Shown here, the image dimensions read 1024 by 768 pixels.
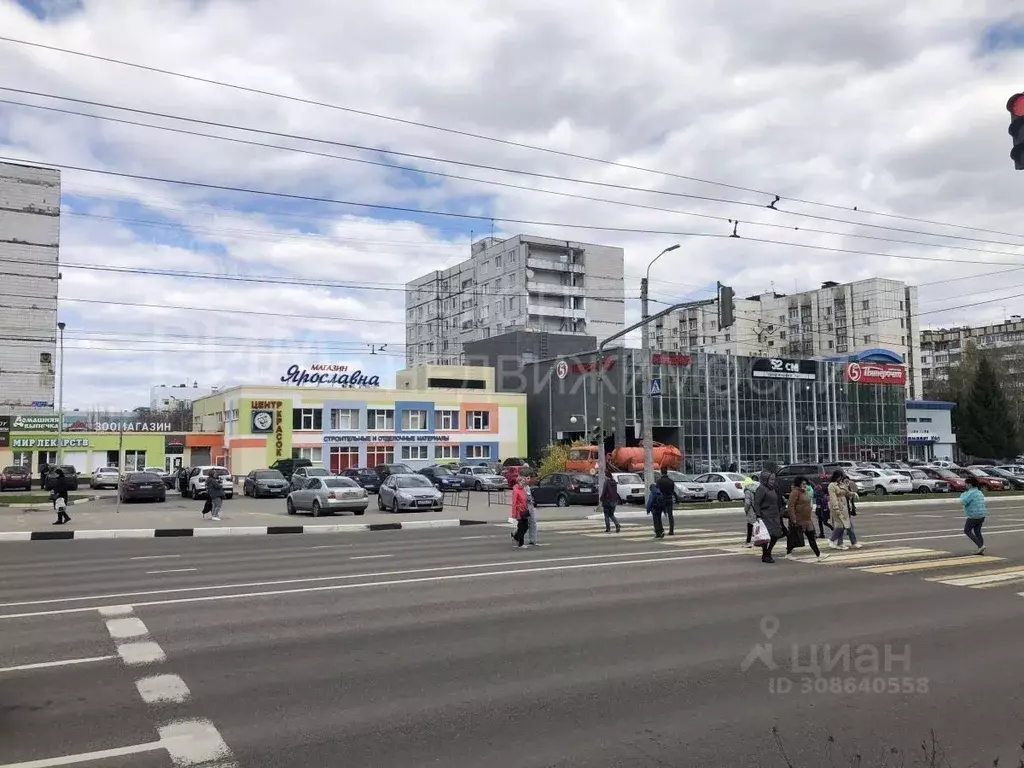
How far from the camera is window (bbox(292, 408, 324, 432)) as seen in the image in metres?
60.5

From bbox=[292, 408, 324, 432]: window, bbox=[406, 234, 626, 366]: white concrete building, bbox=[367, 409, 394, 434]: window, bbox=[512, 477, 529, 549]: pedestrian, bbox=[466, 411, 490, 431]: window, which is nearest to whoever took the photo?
bbox=[512, 477, 529, 549]: pedestrian

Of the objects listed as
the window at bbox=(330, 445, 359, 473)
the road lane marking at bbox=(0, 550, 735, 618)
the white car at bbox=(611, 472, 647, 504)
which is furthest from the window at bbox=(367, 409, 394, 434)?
the road lane marking at bbox=(0, 550, 735, 618)

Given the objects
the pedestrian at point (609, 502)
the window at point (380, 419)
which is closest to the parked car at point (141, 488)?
the pedestrian at point (609, 502)

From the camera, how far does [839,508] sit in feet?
52.0

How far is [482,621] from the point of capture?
9.38m

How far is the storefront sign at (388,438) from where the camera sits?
61.9 metres

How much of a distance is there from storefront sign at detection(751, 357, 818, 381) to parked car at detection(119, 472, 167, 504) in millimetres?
48371

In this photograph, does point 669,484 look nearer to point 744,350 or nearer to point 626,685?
point 626,685

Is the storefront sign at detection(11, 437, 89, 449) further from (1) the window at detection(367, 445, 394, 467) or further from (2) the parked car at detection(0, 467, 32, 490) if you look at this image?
(1) the window at detection(367, 445, 394, 467)

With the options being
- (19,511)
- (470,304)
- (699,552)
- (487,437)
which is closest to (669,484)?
(699,552)

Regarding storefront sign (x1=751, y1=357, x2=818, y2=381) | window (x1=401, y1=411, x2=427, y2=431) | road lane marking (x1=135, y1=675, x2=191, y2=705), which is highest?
storefront sign (x1=751, y1=357, x2=818, y2=381)

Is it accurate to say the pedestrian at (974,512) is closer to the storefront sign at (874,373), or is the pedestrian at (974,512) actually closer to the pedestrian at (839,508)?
the pedestrian at (839,508)

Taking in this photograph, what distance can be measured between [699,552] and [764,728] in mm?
10855

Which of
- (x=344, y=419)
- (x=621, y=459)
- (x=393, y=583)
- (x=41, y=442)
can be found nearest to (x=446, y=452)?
(x=344, y=419)
